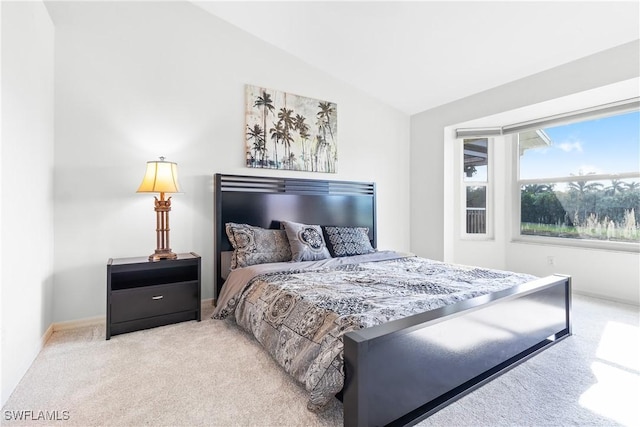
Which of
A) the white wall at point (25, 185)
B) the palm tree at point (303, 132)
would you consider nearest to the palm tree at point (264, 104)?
the palm tree at point (303, 132)

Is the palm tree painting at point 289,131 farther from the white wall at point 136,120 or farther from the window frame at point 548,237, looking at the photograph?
the window frame at point 548,237

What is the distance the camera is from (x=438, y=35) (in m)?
3.20

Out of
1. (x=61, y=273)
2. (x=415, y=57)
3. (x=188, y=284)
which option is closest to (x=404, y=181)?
(x=415, y=57)

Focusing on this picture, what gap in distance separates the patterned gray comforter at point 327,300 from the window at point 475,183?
81.5 inches

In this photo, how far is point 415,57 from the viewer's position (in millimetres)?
3592

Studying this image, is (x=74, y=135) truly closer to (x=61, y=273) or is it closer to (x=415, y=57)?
(x=61, y=273)

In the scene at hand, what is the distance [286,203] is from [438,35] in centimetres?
237

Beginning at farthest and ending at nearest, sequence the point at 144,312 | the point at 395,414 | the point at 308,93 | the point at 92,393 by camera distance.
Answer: the point at 308,93, the point at 144,312, the point at 92,393, the point at 395,414

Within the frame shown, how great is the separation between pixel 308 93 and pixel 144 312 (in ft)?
9.92

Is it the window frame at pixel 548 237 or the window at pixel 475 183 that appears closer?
the window frame at pixel 548 237

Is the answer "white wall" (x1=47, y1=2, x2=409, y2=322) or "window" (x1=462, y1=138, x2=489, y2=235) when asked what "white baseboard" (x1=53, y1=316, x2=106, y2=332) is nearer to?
"white wall" (x1=47, y1=2, x2=409, y2=322)

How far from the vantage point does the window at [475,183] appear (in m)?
4.71

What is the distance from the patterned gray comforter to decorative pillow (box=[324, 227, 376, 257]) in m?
A: 0.31

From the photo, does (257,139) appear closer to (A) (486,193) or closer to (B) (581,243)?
(A) (486,193)
